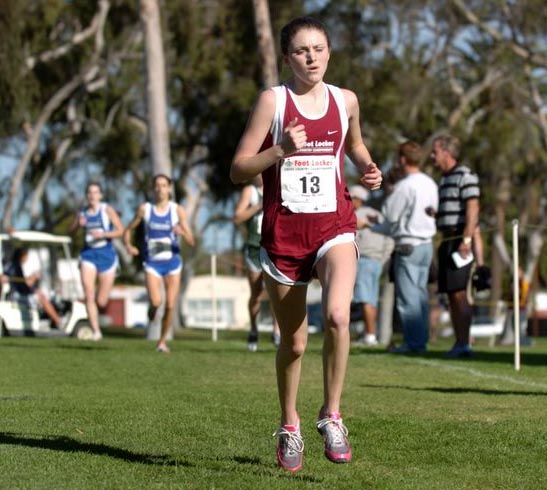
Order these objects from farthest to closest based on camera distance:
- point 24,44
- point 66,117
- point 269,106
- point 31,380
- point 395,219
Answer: point 66,117 → point 24,44 → point 395,219 → point 31,380 → point 269,106

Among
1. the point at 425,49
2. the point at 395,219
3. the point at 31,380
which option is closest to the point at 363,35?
the point at 425,49

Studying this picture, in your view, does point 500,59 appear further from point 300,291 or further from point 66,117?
point 300,291

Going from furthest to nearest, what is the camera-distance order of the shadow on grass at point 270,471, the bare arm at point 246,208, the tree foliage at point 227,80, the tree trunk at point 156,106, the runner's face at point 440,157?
the tree foliage at point 227,80 < the tree trunk at point 156,106 < the bare arm at point 246,208 < the runner's face at point 440,157 < the shadow on grass at point 270,471

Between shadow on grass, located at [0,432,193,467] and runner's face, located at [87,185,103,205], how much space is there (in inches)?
414

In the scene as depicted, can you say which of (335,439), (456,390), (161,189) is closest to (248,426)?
(335,439)

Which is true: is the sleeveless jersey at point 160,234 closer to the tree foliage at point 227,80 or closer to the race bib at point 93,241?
the race bib at point 93,241

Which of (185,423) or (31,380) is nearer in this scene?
(185,423)

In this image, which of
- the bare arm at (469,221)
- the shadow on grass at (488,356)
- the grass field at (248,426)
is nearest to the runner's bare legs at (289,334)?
the grass field at (248,426)

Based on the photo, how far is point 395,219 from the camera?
14.3m

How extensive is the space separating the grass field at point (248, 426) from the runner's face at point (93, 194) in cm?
518

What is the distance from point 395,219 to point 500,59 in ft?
95.1

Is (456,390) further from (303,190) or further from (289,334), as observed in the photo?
(303,190)

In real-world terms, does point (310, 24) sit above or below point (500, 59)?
below

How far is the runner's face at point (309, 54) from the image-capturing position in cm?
619
